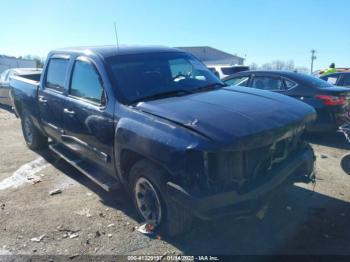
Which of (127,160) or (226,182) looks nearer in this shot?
(226,182)

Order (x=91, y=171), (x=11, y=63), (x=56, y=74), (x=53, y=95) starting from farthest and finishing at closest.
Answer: (x=11, y=63), (x=56, y=74), (x=53, y=95), (x=91, y=171)

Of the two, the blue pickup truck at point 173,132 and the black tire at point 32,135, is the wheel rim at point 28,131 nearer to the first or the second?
the black tire at point 32,135

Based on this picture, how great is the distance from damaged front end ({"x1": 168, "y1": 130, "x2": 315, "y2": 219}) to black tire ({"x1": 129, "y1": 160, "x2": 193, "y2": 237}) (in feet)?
0.76

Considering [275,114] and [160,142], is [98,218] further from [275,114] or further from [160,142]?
[275,114]

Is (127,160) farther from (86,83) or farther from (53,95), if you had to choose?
(53,95)

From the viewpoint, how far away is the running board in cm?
423

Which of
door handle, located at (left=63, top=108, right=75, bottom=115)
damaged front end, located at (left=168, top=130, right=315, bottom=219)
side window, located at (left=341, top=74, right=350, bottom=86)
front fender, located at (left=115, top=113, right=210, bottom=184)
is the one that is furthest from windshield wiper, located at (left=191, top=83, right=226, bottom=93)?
side window, located at (left=341, top=74, right=350, bottom=86)

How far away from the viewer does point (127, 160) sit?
3.85 meters

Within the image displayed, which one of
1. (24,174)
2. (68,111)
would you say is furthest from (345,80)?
(24,174)

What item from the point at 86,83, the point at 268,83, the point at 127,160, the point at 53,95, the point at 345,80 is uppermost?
the point at 86,83

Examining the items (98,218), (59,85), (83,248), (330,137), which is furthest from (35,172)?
(330,137)

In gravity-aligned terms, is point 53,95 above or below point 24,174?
above

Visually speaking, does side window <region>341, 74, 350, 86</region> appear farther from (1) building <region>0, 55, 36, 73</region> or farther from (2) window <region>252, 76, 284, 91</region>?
(1) building <region>0, 55, 36, 73</region>

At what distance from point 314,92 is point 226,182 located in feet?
16.7
